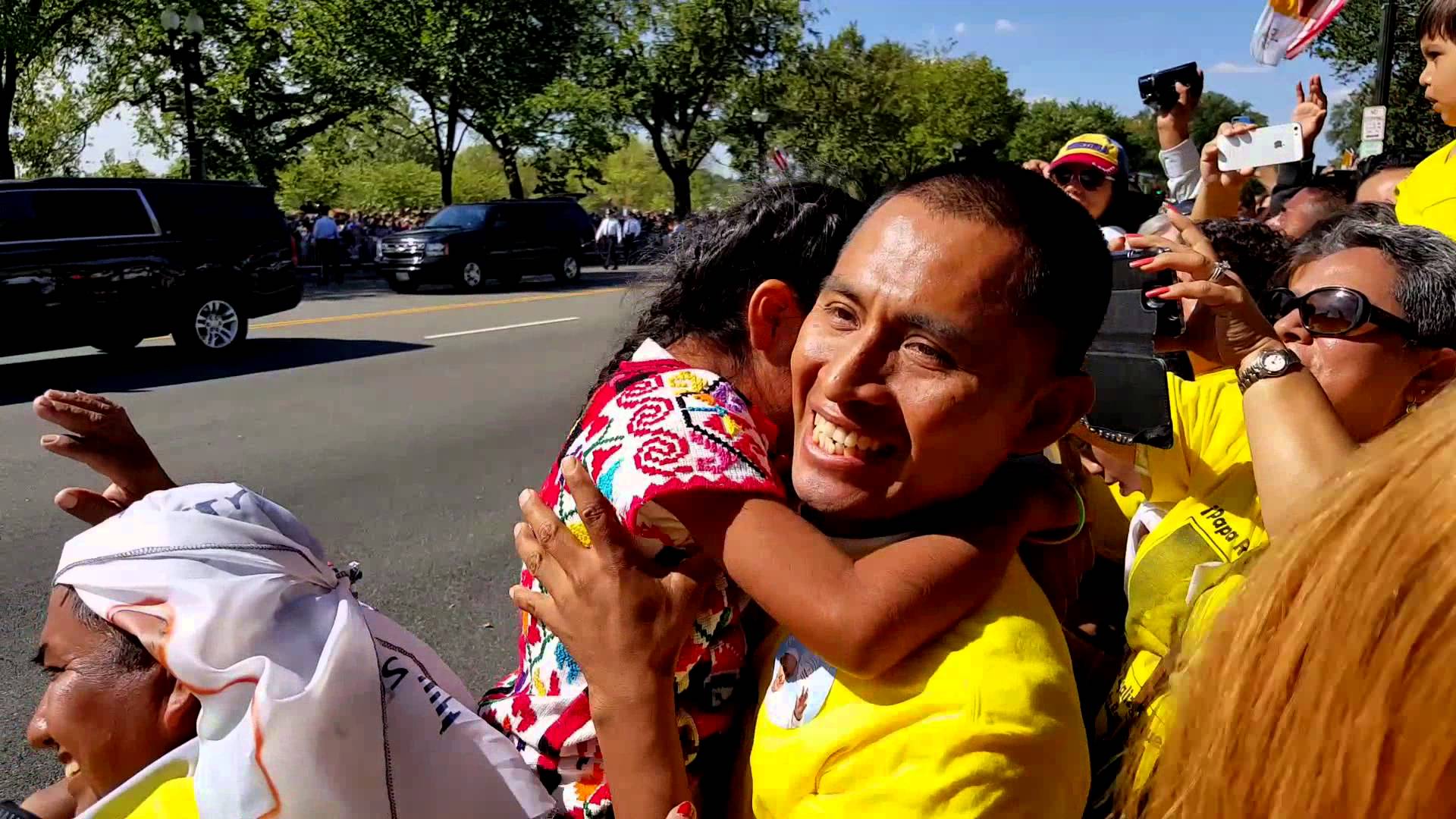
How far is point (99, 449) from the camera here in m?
1.90

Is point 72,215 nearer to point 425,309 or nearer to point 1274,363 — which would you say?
point 425,309

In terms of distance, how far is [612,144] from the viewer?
29.7m

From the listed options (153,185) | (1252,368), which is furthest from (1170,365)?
(153,185)

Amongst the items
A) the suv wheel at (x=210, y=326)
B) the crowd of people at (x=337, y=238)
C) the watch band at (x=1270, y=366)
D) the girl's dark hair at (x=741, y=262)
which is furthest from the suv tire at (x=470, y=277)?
the watch band at (x=1270, y=366)

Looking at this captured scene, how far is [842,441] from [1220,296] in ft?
2.79

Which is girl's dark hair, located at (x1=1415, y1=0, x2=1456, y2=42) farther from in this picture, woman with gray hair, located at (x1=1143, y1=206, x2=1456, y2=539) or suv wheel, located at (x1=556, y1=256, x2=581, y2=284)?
suv wheel, located at (x1=556, y1=256, x2=581, y2=284)

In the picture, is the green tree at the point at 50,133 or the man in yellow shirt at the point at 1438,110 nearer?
the man in yellow shirt at the point at 1438,110

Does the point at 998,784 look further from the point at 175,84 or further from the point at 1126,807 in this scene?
the point at 175,84

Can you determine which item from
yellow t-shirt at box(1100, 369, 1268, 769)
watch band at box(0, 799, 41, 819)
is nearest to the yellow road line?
yellow t-shirt at box(1100, 369, 1268, 769)

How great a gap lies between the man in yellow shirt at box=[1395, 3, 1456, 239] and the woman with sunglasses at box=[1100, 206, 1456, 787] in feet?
2.85

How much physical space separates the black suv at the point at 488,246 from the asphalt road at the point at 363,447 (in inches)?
221

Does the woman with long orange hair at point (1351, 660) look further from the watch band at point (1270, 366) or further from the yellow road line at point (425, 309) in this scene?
the yellow road line at point (425, 309)

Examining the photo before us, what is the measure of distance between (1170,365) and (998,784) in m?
1.06

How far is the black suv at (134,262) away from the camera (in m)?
10.3
